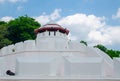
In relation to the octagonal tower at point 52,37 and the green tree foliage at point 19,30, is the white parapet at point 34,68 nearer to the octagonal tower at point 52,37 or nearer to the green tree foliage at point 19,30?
the octagonal tower at point 52,37

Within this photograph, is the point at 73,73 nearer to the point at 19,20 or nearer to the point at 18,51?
the point at 18,51

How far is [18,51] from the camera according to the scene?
21.3 meters

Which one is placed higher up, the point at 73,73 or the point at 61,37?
the point at 61,37

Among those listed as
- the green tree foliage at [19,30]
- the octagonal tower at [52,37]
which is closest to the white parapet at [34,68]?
the octagonal tower at [52,37]

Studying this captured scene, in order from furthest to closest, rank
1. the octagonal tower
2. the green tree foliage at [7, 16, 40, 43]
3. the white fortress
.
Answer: the green tree foliage at [7, 16, 40, 43]
the octagonal tower
the white fortress

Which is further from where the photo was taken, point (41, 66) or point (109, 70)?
point (109, 70)

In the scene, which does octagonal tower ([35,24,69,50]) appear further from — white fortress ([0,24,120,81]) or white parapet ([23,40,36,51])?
white fortress ([0,24,120,81])

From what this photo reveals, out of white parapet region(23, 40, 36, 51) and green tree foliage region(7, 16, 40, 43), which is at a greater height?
green tree foliage region(7, 16, 40, 43)

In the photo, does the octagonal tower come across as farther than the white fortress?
Yes

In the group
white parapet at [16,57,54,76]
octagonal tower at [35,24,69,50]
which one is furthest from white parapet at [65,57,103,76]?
octagonal tower at [35,24,69,50]

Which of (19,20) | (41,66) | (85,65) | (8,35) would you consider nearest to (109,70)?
(85,65)

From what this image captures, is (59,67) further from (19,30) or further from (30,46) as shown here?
(19,30)

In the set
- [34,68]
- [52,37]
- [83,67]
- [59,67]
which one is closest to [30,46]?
[52,37]

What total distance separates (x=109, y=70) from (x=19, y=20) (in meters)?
22.3
